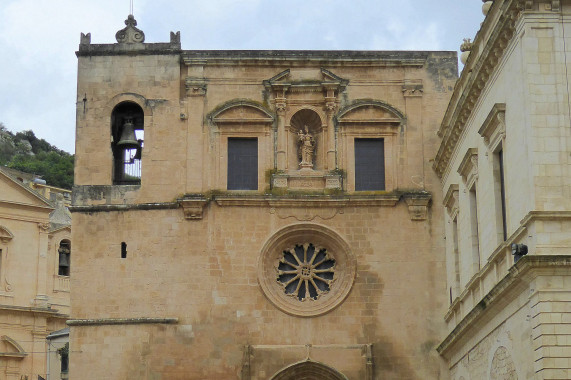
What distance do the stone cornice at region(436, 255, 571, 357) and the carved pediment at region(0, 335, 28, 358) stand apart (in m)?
21.9

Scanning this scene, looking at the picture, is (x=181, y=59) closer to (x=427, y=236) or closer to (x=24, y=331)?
(x=427, y=236)

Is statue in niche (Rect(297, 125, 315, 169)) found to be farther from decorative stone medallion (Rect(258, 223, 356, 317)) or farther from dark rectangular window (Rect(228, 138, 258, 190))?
decorative stone medallion (Rect(258, 223, 356, 317))

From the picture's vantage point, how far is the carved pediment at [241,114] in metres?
27.2

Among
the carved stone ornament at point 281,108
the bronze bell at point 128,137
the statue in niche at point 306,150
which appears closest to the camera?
the statue in niche at point 306,150

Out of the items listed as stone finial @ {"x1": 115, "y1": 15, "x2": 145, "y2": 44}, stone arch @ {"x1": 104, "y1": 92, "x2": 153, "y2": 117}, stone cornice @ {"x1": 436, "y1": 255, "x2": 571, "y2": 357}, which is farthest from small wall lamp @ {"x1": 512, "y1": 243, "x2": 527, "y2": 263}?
stone finial @ {"x1": 115, "y1": 15, "x2": 145, "y2": 44}

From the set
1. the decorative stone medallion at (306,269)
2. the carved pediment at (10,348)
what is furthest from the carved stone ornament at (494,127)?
the carved pediment at (10,348)

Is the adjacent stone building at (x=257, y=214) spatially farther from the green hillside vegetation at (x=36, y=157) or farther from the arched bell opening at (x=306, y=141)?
the green hillside vegetation at (x=36, y=157)

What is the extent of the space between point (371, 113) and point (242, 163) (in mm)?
3410

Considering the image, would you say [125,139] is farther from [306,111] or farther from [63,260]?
[63,260]

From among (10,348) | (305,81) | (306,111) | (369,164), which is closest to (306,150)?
(306,111)

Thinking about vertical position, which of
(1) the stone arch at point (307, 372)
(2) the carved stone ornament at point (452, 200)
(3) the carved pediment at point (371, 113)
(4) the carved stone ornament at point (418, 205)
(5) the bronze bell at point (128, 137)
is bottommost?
(1) the stone arch at point (307, 372)

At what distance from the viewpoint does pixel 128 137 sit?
2759cm

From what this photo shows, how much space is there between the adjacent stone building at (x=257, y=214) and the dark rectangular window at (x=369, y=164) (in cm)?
3

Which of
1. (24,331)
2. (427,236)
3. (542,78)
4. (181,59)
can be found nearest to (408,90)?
(427,236)
